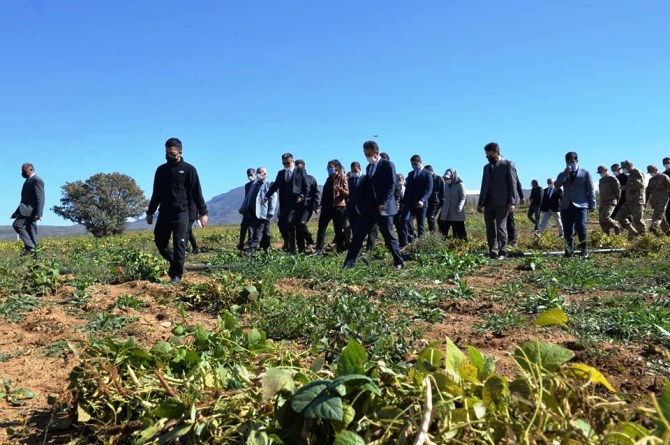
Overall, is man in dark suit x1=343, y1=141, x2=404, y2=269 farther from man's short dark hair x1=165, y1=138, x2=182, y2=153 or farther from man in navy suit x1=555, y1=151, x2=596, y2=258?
man in navy suit x1=555, y1=151, x2=596, y2=258

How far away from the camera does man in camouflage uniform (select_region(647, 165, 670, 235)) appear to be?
11844 mm

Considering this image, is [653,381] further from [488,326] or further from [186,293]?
[186,293]

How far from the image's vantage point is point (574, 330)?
381cm

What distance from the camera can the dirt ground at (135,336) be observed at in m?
2.71

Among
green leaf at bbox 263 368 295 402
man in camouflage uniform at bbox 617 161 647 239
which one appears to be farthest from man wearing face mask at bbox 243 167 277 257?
green leaf at bbox 263 368 295 402

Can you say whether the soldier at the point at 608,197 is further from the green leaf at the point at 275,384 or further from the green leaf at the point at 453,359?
the green leaf at the point at 275,384

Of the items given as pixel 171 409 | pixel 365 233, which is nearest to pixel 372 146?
pixel 365 233

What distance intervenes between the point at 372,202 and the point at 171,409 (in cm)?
628

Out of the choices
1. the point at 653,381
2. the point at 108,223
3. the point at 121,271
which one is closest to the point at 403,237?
the point at 121,271

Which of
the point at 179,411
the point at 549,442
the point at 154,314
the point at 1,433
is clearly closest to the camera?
the point at 549,442

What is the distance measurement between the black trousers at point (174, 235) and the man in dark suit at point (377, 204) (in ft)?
7.62

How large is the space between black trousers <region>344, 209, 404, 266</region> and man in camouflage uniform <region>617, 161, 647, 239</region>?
6.85 metres

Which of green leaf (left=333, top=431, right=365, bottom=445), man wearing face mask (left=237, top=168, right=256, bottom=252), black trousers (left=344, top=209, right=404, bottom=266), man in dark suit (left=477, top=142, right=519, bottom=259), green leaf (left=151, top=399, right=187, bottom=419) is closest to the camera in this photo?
green leaf (left=333, top=431, right=365, bottom=445)

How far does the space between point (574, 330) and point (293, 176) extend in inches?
288
